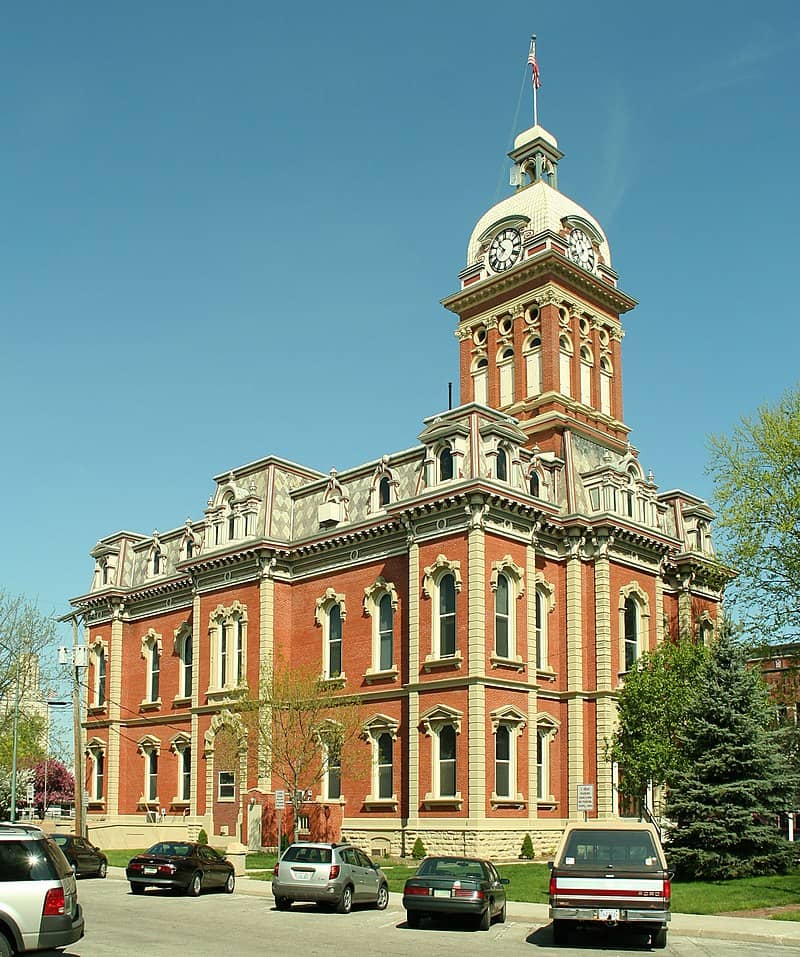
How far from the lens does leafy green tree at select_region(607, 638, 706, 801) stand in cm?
3778

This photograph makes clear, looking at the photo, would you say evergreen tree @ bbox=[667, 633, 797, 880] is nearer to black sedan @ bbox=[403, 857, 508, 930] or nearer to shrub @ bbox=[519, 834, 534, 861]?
shrub @ bbox=[519, 834, 534, 861]

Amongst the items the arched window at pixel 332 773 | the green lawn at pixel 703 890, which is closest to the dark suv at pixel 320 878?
the green lawn at pixel 703 890

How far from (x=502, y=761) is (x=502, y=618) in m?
4.74

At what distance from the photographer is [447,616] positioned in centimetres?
3944

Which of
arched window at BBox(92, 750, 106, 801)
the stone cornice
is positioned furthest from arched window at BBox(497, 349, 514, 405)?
arched window at BBox(92, 750, 106, 801)

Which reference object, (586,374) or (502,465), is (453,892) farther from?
(586,374)

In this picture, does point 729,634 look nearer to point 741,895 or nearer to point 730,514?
point 730,514

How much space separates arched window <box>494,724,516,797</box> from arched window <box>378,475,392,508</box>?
9.85m

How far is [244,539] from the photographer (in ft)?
155

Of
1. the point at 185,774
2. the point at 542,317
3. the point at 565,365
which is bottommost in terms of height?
the point at 185,774

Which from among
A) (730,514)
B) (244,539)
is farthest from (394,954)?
(244,539)

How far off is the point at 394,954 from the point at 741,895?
511 inches

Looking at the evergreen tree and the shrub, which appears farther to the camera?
the shrub

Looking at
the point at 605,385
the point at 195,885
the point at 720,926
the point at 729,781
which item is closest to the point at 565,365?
the point at 605,385
